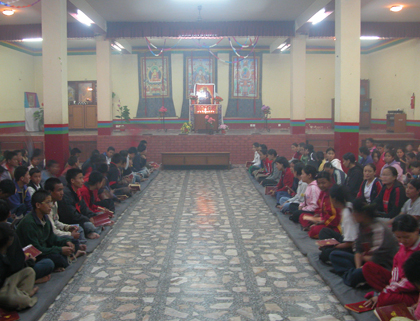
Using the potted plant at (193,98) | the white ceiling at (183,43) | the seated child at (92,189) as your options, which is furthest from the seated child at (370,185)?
the white ceiling at (183,43)

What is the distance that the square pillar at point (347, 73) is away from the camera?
28.3 ft

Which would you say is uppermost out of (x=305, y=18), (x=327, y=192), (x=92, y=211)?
(x=305, y=18)

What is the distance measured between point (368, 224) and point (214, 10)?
28.4 feet

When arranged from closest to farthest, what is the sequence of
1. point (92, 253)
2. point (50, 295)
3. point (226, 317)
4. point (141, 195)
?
point (226, 317) < point (50, 295) < point (92, 253) < point (141, 195)

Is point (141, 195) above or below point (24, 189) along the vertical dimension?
below

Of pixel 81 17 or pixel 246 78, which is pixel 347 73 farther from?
pixel 246 78

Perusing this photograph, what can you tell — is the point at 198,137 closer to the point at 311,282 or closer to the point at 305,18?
the point at 305,18

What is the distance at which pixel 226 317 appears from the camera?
11.4ft

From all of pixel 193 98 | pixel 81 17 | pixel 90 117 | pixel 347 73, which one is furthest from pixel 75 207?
pixel 90 117

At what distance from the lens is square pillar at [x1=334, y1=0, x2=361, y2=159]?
8625 mm

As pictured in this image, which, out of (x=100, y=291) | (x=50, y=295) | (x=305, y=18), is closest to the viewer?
(x=50, y=295)

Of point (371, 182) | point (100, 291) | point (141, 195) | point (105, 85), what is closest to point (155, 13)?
point (105, 85)

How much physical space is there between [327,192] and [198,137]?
8211 millimetres

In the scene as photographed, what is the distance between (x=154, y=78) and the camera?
1756 centimetres
